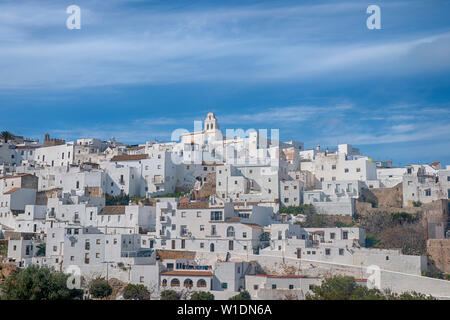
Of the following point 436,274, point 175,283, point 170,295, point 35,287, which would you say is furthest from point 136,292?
point 436,274

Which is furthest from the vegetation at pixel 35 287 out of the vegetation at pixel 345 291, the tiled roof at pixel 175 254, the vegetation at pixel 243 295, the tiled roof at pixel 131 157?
the tiled roof at pixel 131 157

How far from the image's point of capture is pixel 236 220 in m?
44.9

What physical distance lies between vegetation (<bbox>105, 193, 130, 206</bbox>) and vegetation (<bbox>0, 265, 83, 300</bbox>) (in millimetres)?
20768

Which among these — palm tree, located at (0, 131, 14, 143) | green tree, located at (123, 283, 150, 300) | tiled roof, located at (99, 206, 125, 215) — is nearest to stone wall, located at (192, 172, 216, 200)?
tiled roof, located at (99, 206, 125, 215)

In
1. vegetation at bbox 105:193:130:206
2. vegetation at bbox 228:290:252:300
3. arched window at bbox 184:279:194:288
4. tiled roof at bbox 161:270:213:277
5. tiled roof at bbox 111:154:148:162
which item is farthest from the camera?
tiled roof at bbox 111:154:148:162

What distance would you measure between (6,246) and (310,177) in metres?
29.3

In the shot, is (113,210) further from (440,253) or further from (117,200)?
(440,253)

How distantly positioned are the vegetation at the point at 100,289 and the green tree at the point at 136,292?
1.64 meters

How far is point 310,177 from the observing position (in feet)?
192

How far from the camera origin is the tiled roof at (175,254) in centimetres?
4450

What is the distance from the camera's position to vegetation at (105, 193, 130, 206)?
57.0 m

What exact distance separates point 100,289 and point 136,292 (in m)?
2.88

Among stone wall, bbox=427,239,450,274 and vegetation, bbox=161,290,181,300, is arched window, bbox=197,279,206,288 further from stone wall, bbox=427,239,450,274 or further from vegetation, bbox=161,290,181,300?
stone wall, bbox=427,239,450,274
